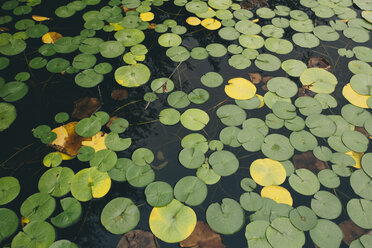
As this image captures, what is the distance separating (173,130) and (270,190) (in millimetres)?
856

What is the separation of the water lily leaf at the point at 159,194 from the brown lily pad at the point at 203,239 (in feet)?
0.85

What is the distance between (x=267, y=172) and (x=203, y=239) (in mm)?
644

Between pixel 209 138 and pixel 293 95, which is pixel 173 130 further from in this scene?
pixel 293 95

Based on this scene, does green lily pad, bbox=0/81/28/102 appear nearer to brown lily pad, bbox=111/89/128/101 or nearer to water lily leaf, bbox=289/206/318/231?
brown lily pad, bbox=111/89/128/101

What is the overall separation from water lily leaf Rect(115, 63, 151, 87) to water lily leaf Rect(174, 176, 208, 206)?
1.06 m

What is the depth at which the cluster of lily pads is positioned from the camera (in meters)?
1.72

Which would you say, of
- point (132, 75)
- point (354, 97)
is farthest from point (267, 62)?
point (132, 75)

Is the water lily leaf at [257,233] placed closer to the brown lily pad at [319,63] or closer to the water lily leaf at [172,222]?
the water lily leaf at [172,222]

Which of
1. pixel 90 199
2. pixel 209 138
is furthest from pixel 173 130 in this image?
pixel 90 199

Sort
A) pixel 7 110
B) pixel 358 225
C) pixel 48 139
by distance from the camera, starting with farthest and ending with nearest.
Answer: pixel 7 110
pixel 48 139
pixel 358 225

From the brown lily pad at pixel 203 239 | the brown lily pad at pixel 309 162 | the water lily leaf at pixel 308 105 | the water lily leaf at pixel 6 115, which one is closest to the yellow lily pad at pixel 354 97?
the water lily leaf at pixel 308 105

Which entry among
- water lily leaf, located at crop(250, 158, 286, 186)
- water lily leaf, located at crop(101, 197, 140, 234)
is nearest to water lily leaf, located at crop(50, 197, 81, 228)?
water lily leaf, located at crop(101, 197, 140, 234)

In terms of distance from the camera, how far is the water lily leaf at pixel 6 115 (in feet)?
→ 7.18

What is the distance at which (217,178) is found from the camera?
190cm
